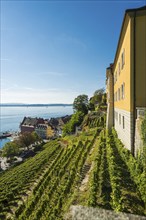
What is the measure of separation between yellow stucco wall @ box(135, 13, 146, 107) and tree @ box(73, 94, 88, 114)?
185 feet

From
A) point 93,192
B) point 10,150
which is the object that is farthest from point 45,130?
point 93,192

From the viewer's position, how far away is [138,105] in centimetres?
1277

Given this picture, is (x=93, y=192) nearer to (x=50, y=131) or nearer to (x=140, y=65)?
(x=140, y=65)

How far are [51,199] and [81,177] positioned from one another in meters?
2.87

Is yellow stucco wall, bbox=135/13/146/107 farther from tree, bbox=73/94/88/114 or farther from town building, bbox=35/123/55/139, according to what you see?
town building, bbox=35/123/55/139

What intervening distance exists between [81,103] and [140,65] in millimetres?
60977

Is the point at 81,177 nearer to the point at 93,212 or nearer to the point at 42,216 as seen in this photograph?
the point at 42,216

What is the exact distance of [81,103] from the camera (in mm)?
73688

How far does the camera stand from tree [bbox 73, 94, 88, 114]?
7057cm

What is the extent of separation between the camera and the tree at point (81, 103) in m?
70.6

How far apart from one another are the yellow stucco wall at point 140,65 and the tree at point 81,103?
56.3 meters

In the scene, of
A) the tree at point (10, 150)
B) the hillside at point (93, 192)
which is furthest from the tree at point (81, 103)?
the hillside at point (93, 192)

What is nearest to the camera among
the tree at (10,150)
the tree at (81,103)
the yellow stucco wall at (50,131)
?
the tree at (10,150)

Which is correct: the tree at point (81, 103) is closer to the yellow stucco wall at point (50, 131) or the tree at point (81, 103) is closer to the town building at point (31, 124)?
the yellow stucco wall at point (50, 131)
